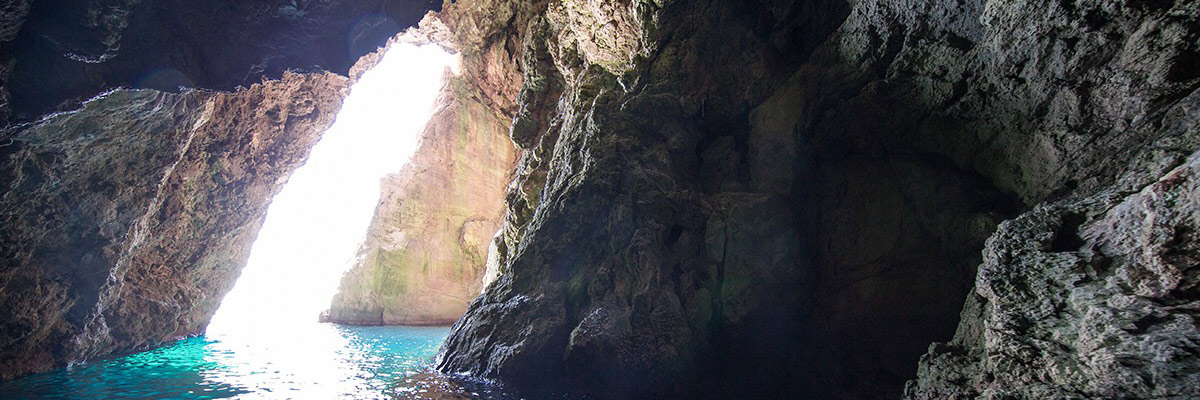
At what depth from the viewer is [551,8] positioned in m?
14.9

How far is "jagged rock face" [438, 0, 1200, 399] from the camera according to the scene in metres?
5.86

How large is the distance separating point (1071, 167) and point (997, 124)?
1311 mm

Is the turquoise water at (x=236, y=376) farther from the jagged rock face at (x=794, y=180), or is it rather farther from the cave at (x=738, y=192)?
the jagged rock face at (x=794, y=180)

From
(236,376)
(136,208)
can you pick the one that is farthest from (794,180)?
(136,208)

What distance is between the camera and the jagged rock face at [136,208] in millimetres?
8523

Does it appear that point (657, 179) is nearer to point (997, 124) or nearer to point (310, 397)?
point (997, 124)

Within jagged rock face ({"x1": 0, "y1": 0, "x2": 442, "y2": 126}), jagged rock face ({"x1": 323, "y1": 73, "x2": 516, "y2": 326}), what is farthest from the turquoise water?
jagged rock face ({"x1": 323, "y1": 73, "x2": 516, "y2": 326})

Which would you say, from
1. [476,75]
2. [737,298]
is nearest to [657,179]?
[737,298]

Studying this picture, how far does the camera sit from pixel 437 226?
31.8 meters

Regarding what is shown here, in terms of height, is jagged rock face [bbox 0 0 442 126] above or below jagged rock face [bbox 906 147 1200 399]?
above

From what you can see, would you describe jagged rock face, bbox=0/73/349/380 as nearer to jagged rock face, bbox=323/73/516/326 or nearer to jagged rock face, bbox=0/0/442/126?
jagged rock face, bbox=0/0/442/126

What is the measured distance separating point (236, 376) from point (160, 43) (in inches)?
236

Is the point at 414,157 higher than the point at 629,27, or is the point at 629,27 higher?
the point at 414,157

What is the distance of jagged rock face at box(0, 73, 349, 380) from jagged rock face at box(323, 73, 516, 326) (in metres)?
13.9
